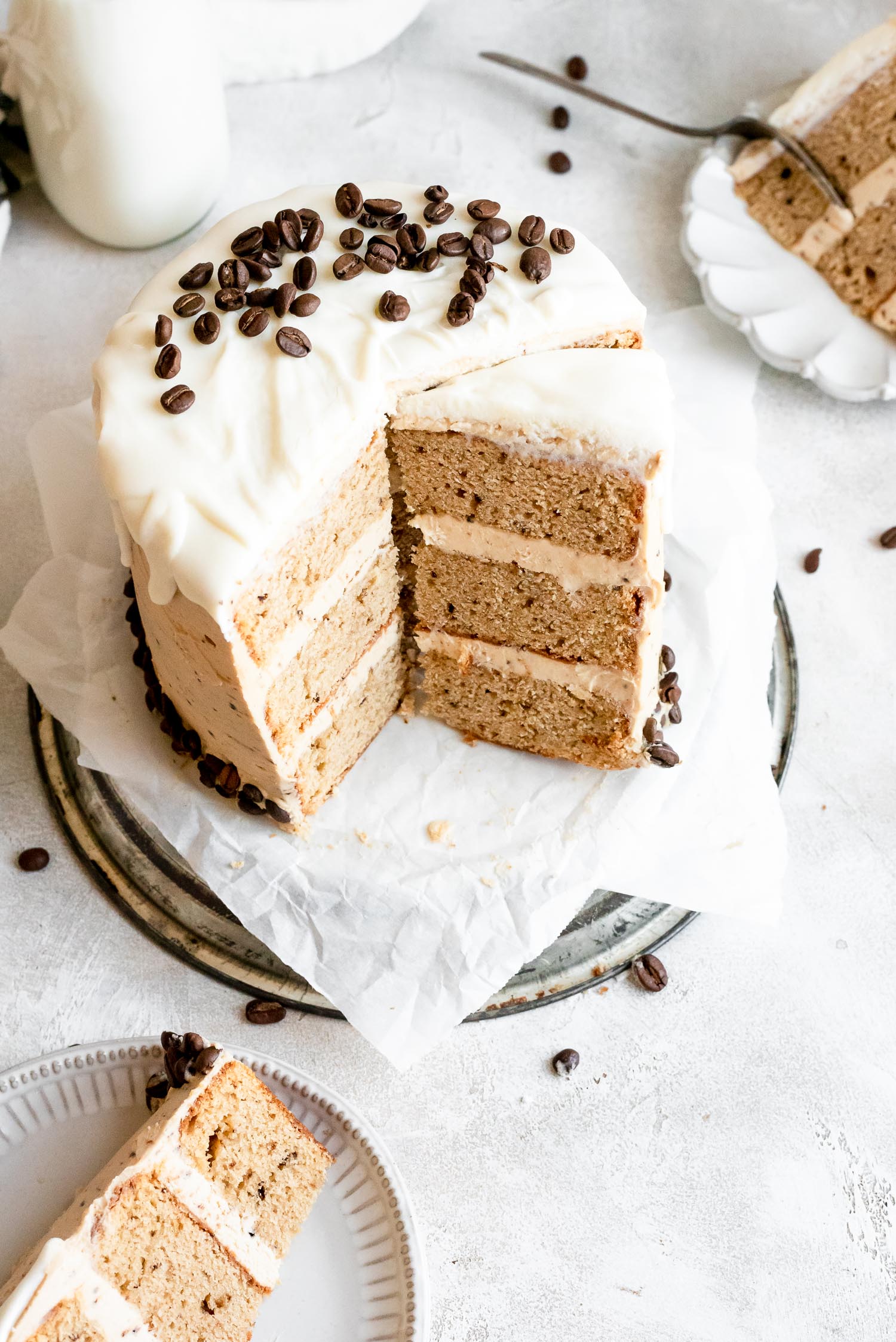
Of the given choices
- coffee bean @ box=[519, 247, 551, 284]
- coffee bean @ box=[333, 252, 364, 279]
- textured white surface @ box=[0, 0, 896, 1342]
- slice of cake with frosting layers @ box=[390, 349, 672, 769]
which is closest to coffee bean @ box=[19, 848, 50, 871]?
textured white surface @ box=[0, 0, 896, 1342]

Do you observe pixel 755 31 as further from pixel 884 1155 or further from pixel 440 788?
pixel 884 1155

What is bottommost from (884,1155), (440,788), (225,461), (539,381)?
(440,788)

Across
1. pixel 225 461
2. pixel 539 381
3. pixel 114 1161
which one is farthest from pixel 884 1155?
pixel 225 461

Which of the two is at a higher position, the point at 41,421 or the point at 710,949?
the point at 710,949

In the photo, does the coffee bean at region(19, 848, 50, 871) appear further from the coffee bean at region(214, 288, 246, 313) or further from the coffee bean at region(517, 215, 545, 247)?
the coffee bean at region(517, 215, 545, 247)

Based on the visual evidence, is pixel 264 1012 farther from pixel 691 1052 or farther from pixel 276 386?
pixel 276 386
